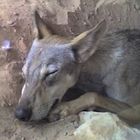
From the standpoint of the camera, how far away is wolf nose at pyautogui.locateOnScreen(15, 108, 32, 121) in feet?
12.8

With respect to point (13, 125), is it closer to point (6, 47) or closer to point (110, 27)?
point (6, 47)

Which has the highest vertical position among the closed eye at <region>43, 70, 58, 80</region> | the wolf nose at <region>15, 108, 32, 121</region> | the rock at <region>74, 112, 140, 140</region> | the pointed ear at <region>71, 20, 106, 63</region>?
the pointed ear at <region>71, 20, 106, 63</region>

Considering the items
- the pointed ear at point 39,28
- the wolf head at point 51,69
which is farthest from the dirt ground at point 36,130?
the pointed ear at point 39,28

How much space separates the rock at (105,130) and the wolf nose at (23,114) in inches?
16.9

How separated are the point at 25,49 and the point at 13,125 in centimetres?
98

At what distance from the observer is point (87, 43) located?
4.21 m

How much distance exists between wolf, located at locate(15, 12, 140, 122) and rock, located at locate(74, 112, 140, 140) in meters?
0.38

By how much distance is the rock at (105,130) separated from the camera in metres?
3.68

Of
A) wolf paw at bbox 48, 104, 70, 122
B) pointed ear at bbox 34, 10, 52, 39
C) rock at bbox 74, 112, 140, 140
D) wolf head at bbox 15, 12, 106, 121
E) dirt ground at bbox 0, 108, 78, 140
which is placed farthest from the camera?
pointed ear at bbox 34, 10, 52, 39

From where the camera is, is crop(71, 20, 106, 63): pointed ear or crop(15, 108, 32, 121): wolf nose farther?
crop(71, 20, 106, 63): pointed ear

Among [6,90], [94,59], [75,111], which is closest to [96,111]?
[75,111]

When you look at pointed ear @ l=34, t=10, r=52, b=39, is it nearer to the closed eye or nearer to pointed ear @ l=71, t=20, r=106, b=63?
pointed ear @ l=71, t=20, r=106, b=63

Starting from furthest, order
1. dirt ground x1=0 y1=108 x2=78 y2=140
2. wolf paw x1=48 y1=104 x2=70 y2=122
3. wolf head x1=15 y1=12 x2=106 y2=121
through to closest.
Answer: wolf paw x1=48 y1=104 x2=70 y2=122
wolf head x1=15 y1=12 x2=106 y2=121
dirt ground x1=0 y1=108 x2=78 y2=140

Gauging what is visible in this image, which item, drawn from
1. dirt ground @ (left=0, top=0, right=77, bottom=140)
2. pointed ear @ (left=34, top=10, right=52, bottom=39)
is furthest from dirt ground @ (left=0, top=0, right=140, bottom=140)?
pointed ear @ (left=34, top=10, right=52, bottom=39)
